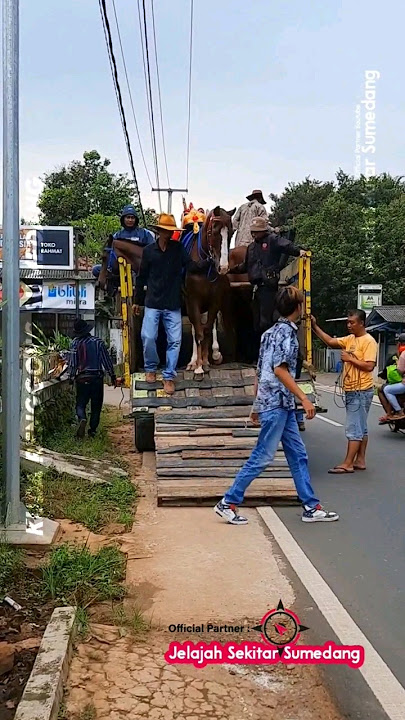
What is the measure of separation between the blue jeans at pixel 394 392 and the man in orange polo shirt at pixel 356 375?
11.0ft

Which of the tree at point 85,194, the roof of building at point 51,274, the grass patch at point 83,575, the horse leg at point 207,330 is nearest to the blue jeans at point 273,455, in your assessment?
the grass patch at point 83,575

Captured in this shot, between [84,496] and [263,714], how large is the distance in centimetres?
391

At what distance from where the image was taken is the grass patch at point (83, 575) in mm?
4332

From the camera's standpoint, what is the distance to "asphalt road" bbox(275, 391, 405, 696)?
4.05 meters

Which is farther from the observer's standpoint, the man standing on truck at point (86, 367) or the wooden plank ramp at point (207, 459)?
the man standing on truck at point (86, 367)

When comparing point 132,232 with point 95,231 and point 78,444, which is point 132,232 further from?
point 95,231

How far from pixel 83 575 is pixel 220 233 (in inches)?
166

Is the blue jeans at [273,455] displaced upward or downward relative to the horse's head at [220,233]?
downward

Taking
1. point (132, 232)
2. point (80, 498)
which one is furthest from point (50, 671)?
point (132, 232)

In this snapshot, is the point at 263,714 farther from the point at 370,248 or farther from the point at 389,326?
the point at 370,248

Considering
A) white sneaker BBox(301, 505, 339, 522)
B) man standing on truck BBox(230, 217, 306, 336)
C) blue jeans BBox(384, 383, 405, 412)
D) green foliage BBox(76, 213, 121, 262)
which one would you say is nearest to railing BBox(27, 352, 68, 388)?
man standing on truck BBox(230, 217, 306, 336)

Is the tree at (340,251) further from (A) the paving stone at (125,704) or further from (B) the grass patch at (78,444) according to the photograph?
(A) the paving stone at (125,704)

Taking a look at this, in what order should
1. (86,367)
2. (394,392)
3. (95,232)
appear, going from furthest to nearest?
(95,232), (394,392), (86,367)

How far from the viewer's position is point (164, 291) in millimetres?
8180
